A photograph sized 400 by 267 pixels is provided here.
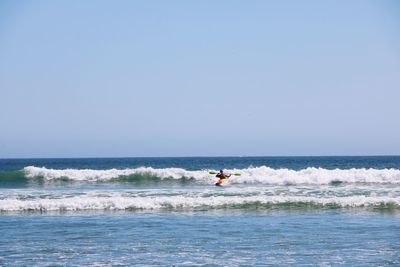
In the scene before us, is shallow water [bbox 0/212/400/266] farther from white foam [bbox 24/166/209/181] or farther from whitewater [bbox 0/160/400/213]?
white foam [bbox 24/166/209/181]

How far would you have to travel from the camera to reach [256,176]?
111 feet

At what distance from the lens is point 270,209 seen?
63.0 ft

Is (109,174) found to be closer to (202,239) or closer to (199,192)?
(199,192)

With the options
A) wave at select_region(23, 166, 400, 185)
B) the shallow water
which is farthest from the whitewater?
the shallow water

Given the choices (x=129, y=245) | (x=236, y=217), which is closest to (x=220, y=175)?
(x=236, y=217)

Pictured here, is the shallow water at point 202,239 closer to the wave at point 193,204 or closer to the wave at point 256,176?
the wave at point 193,204

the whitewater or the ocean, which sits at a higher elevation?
the whitewater

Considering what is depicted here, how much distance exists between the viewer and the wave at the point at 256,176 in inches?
1296

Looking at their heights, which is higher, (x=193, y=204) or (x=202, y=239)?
(x=193, y=204)

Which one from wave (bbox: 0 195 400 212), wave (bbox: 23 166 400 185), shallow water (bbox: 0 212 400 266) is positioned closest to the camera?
shallow water (bbox: 0 212 400 266)

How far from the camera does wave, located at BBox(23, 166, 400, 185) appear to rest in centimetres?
3291

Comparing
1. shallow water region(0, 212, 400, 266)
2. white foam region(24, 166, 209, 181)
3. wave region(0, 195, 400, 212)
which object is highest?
white foam region(24, 166, 209, 181)

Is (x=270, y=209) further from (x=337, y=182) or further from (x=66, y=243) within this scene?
(x=337, y=182)

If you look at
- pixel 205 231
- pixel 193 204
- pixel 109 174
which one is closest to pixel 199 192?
pixel 193 204
